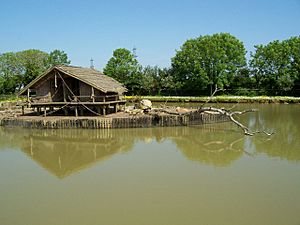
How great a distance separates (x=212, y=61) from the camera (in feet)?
134

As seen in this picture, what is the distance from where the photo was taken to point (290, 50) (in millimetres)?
39188

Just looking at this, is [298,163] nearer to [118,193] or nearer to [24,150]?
[118,193]

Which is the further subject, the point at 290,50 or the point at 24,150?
the point at 290,50

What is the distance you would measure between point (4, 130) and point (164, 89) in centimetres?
2846

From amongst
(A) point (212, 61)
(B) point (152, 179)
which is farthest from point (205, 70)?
(B) point (152, 179)

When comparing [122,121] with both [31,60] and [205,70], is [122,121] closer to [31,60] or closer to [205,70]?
[205,70]

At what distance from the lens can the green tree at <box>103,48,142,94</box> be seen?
4434 cm

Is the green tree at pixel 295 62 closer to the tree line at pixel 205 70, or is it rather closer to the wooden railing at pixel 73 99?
the tree line at pixel 205 70

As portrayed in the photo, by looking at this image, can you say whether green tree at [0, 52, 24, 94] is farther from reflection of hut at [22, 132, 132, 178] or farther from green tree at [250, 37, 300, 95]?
green tree at [250, 37, 300, 95]

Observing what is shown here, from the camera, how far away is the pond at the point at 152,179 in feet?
22.7

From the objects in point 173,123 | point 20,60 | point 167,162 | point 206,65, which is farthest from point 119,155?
point 20,60

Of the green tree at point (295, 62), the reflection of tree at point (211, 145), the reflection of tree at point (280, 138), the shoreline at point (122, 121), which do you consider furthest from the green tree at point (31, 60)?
the green tree at point (295, 62)

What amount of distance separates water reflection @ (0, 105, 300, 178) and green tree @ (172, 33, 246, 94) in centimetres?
2106

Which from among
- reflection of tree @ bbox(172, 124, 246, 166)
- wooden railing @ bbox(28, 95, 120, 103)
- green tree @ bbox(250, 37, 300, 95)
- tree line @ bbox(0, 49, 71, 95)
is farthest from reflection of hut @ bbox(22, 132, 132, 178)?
green tree @ bbox(250, 37, 300, 95)
